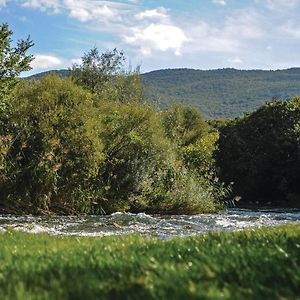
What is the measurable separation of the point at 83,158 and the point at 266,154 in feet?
97.8

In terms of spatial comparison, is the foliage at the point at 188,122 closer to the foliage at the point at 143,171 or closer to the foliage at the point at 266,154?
the foliage at the point at 266,154

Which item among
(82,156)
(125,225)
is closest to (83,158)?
(82,156)

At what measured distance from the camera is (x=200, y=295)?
4.46m

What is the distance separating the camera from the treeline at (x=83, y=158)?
3266 centimetres

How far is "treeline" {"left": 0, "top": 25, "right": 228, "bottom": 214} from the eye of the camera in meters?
32.7

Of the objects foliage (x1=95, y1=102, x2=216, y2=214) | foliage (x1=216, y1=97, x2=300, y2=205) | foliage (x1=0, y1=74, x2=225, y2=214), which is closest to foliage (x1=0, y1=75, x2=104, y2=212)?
foliage (x1=0, y1=74, x2=225, y2=214)

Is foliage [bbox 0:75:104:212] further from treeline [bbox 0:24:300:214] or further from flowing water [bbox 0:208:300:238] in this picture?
flowing water [bbox 0:208:300:238]

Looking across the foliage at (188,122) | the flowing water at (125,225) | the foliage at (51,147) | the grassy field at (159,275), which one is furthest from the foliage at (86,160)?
the foliage at (188,122)

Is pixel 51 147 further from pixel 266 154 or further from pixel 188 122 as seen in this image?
pixel 188 122

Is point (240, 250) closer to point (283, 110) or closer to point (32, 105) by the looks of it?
point (32, 105)

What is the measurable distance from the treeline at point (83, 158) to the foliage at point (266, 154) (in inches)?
707

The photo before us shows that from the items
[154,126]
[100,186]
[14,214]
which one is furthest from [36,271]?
[154,126]

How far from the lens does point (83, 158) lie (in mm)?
34469

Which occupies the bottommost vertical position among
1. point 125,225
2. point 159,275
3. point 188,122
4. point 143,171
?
point 125,225
